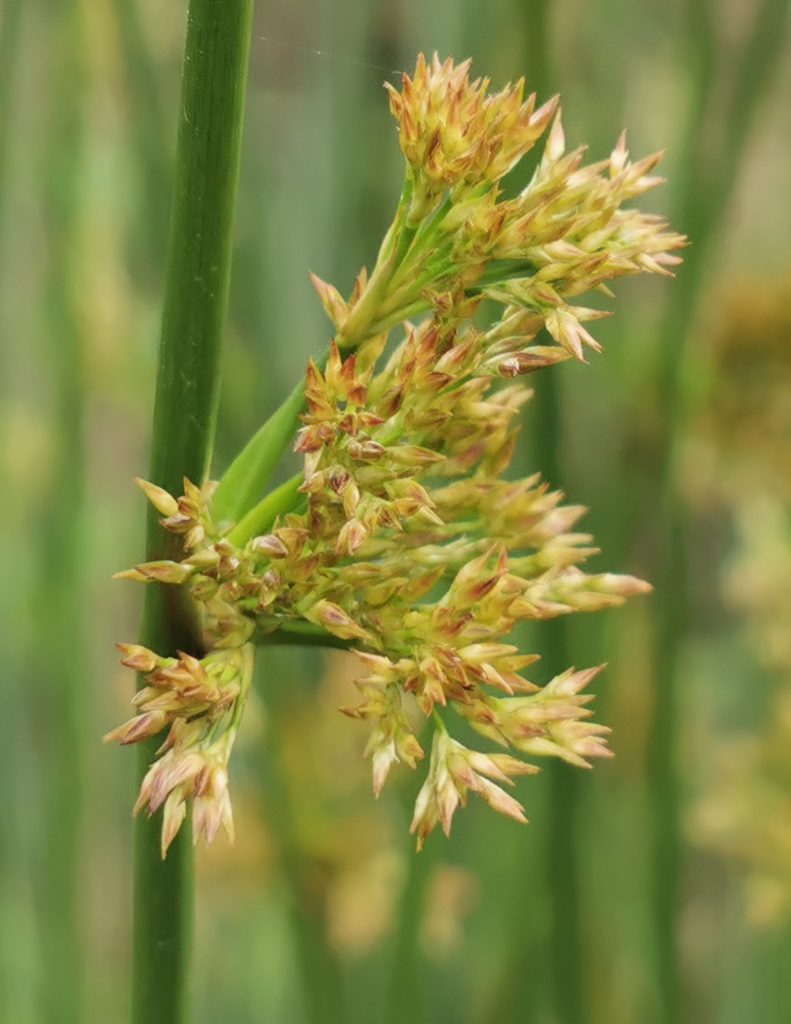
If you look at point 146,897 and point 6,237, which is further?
point 6,237

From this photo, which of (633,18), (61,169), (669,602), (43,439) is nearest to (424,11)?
(633,18)

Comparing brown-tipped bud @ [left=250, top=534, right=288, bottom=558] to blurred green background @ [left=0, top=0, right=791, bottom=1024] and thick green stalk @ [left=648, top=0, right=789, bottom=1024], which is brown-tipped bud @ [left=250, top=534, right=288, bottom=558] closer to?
blurred green background @ [left=0, top=0, right=791, bottom=1024]

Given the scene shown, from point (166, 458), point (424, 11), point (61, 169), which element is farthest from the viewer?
point (424, 11)

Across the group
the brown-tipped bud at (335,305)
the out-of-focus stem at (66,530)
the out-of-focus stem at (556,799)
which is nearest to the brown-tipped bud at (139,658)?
the brown-tipped bud at (335,305)

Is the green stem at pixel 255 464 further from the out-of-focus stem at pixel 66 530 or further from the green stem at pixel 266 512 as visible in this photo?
the out-of-focus stem at pixel 66 530

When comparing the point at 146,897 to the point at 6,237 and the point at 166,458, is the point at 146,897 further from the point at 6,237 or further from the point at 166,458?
the point at 6,237

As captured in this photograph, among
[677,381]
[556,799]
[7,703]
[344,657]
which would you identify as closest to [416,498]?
[556,799]
